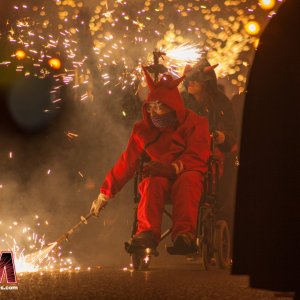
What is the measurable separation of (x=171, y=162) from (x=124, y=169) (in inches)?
33.9

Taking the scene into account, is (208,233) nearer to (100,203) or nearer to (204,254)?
(204,254)

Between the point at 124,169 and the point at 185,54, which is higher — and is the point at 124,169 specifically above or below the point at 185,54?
below

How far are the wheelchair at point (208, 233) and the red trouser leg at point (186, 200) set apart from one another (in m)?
0.10

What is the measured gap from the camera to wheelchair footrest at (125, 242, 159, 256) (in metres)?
8.09

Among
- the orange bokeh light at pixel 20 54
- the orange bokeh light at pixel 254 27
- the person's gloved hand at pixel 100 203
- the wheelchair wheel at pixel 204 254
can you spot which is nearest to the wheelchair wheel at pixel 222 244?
the wheelchair wheel at pixel 204 254

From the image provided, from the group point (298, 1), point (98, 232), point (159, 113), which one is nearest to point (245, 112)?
point (298, 1)

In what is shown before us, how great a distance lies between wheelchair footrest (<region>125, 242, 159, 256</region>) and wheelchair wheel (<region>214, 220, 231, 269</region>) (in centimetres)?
72

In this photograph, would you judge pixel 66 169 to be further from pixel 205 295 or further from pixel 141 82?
pixel 205 295

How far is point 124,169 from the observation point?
9.08 metres

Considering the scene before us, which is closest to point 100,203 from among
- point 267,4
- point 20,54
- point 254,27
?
point 20,54

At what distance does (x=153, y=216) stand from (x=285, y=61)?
17.5 ft

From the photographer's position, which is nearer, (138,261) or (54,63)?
(138,261)

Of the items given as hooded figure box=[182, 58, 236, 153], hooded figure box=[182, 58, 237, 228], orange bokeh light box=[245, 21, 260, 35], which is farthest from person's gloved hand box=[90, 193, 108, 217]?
orange bokeh light box=[245, 21, 260, 35]

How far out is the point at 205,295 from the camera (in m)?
4.93
